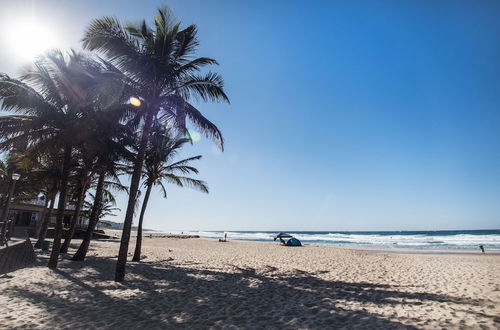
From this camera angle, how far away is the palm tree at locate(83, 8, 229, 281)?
7.99 meters

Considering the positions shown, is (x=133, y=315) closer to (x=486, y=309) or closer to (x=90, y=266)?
(x=90, y=266)

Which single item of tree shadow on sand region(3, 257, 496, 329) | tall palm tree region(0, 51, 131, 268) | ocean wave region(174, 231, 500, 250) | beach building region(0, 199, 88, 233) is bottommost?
tree shadow on sand region(3, 257, 496, 329)

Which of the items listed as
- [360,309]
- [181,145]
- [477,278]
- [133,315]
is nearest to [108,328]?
[133,315]

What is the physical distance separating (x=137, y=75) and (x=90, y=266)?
774cm

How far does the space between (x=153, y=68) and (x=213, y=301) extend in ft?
22.4

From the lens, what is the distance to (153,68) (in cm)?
→ 798

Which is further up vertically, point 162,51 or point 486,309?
point 162,51

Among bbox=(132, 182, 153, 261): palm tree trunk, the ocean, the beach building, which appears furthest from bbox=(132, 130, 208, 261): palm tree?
the ocean

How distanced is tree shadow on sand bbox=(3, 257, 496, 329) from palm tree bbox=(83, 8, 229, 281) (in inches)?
57.2

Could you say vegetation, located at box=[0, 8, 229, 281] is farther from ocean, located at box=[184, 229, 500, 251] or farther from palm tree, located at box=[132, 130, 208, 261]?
ocean, located at box=[184, 229, 500, 251]

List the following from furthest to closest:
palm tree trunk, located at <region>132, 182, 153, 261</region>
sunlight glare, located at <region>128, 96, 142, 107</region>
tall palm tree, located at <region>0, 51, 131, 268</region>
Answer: palm tree trunk, located at <region>132, 182, 153, 261</region>
sunlight glare, located at <region>128, 96, 142, 107</region>
tall palm tree, located at <region>0, 51, 131, 268</region>

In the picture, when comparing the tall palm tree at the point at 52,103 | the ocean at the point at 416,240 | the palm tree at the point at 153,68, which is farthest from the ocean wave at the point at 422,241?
the tall palm tree at the point at 52,103

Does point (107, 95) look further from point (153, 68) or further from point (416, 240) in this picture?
point (416, 240)

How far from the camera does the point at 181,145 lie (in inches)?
560
